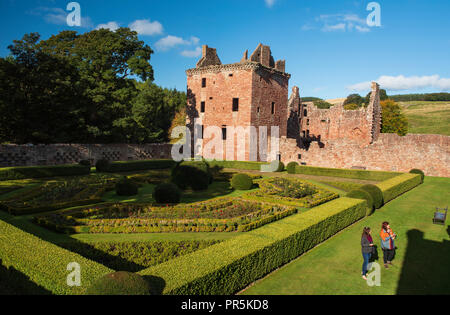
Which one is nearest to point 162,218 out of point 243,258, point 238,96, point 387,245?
point 243,258

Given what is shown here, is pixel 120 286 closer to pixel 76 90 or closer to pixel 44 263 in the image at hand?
pixel 44 263

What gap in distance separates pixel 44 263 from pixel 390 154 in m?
27.5

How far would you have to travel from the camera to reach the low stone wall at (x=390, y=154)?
24.6 meters

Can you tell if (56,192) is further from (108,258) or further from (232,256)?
(232,256)

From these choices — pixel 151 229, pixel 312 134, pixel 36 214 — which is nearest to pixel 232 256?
pixel 151 229

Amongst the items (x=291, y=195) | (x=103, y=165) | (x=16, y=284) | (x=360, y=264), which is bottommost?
(x=360, y=264)

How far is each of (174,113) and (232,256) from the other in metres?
51.8

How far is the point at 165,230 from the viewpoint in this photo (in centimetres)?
1016

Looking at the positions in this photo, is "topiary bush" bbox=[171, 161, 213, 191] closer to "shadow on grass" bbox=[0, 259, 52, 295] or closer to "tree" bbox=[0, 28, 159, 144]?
"shadow on grass" bbox=[0, 259, 52, 295]

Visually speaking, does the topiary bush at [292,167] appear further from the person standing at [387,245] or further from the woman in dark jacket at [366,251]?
the woman in dark jacket at [366,251]

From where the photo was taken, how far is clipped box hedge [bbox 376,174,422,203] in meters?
15.9

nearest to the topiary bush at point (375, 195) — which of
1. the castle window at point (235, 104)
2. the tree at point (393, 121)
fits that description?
the castle window at point (235, 104)

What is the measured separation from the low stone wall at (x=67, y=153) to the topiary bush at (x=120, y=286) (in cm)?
2512
